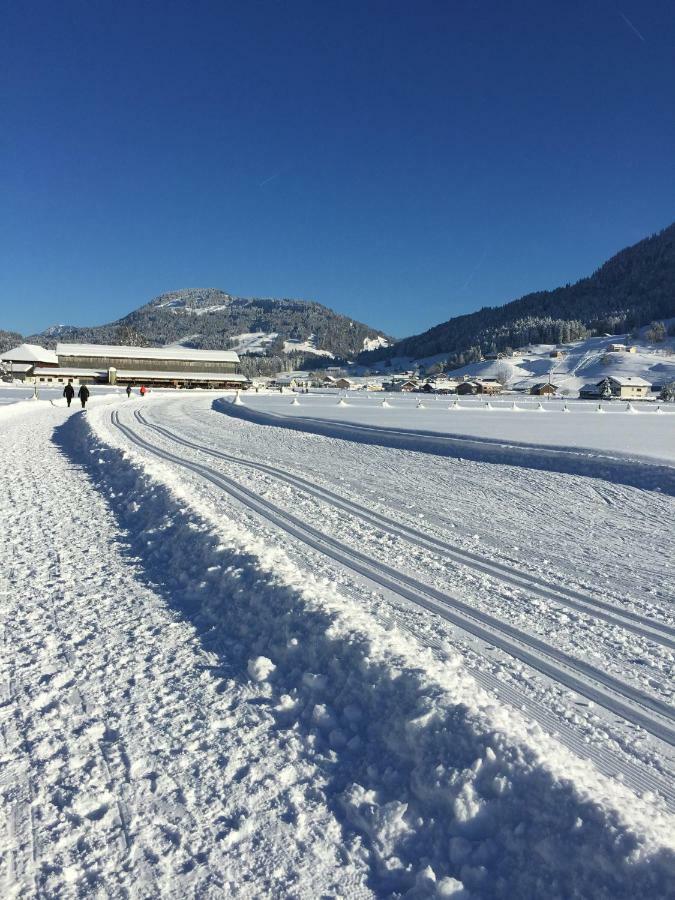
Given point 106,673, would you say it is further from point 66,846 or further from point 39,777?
point 66,846

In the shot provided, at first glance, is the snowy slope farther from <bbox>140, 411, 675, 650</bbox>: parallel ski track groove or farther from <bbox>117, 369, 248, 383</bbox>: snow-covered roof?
<bbox>140, 411, 675, 650</bbox>: parallel ski track groove

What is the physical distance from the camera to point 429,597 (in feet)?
19.9

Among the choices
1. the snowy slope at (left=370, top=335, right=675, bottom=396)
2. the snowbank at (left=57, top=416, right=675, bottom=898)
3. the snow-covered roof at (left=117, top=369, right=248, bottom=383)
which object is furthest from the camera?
the snowy slope at (left=370, top=335, right=675, bottom=396)

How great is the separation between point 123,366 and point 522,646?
10893cm

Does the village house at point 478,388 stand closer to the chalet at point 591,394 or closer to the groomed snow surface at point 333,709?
the chalet at point 591,394

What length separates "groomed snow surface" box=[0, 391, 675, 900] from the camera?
9.20ft

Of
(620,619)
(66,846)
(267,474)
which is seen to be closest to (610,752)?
(620,619)

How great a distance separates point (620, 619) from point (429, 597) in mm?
1812

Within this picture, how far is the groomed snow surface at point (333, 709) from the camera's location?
2805mm

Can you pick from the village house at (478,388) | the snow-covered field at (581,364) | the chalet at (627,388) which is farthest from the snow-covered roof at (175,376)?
the snow-covered field at (581,364)

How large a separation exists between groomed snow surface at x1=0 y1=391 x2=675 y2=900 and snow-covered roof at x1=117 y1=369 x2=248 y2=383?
98133 millimetres

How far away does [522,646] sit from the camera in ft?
16.3

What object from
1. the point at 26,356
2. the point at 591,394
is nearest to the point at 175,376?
the point at 26,356

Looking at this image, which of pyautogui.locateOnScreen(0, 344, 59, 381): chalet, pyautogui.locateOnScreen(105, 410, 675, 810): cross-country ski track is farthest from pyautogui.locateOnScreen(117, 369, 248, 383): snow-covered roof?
pyautogui.locateOnScreen(105, 410, 675, 810): cross-country ski track
